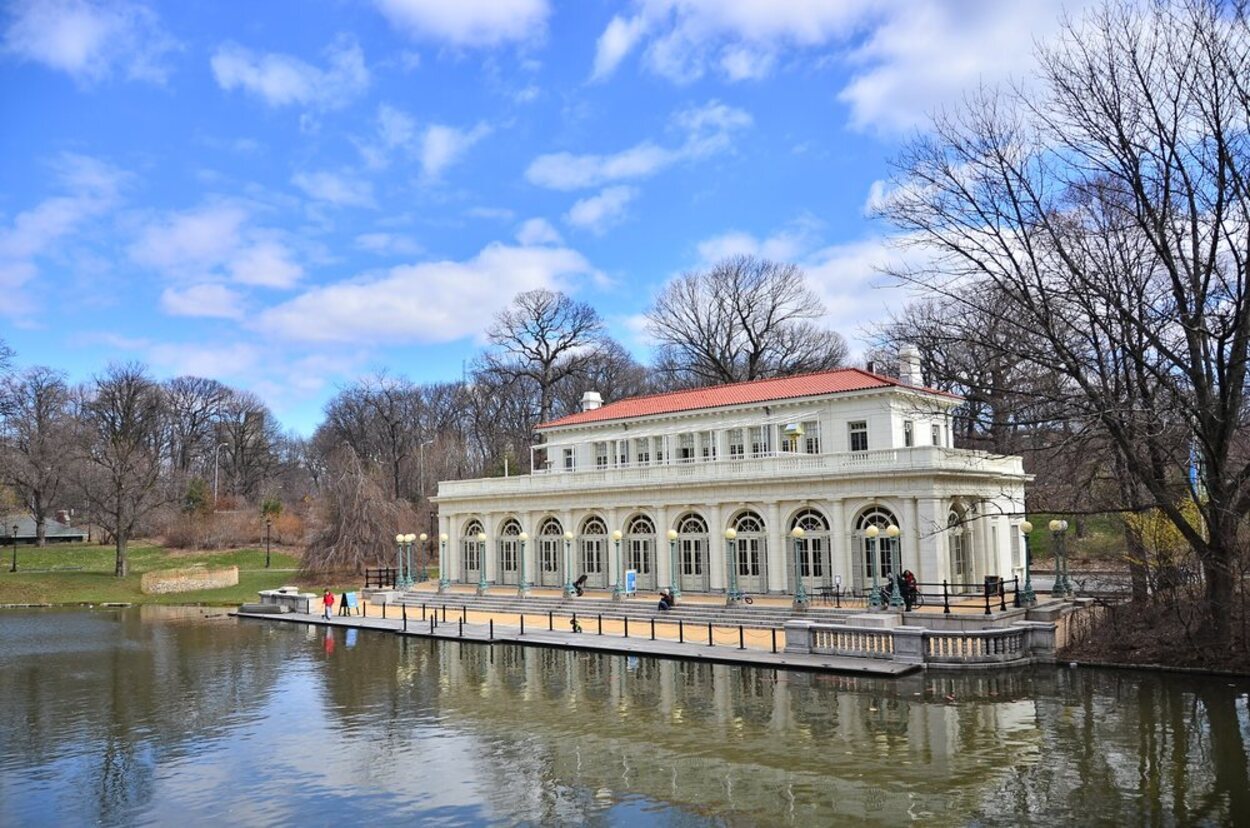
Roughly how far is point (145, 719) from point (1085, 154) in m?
24.3

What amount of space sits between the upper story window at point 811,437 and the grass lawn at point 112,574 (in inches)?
1061

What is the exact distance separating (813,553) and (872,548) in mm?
2556

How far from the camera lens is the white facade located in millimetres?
32281

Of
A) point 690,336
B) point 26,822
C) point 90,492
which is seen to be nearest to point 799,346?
point 690,336

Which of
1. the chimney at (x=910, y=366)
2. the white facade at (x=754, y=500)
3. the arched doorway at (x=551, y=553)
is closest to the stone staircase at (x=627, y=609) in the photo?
the white facade at (x=754, y=500)

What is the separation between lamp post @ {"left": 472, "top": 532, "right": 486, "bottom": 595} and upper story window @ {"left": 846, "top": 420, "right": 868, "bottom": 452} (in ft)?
58.4

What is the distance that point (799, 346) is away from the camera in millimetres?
64000

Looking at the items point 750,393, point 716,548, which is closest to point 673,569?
point 716,548

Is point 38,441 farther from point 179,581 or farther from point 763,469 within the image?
point 763,469

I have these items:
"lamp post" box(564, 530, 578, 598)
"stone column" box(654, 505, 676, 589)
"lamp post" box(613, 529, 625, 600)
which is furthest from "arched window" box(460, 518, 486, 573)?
"stone column" box(654, 505, 676, 589)

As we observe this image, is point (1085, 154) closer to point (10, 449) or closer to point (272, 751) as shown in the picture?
point (272, 751)

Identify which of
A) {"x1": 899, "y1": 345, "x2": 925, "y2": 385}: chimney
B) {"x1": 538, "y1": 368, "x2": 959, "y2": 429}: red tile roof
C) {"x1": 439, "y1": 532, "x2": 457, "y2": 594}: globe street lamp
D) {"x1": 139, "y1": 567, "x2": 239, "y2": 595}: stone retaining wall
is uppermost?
{"x1": 899, "y1": 345, "x2": 925, "y2": 385}: chimney

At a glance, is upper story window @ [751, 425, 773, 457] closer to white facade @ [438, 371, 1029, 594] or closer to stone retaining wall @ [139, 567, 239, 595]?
white facade @ [438, 371, 1029, 594]

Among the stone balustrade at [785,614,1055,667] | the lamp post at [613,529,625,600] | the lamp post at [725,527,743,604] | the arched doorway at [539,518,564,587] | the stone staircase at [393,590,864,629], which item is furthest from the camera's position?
the arched doorway at [539,518,564,587]
